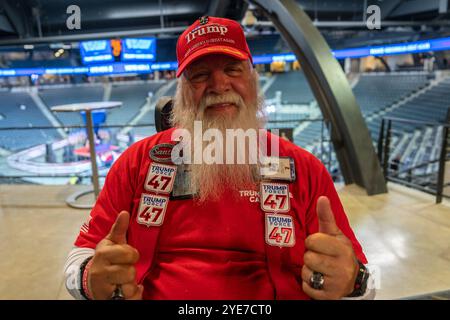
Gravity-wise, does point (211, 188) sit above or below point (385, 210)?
above

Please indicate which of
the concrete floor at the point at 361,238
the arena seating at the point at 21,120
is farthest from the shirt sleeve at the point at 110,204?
the arena seating at the point at 21,120

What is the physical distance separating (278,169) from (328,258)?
0.46m

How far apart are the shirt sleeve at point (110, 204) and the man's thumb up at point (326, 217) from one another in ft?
2.39

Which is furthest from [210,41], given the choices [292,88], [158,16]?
[292,88]

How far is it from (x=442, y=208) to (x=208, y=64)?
11.5 feet

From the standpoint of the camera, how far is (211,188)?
1159mm

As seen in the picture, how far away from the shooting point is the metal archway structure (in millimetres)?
4066

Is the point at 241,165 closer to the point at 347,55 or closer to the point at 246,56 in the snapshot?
the point at 246,56

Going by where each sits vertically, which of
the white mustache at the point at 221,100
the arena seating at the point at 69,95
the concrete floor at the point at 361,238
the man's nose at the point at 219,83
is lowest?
the concrete floor at the point at 361,238

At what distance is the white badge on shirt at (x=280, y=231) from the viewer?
1091 millimetres

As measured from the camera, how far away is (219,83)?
1194 mm

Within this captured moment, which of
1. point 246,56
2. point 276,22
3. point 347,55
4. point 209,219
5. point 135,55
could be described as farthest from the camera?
point 347,55

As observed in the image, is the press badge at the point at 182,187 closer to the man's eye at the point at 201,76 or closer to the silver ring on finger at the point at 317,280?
the man's eye at the point at 201,76
